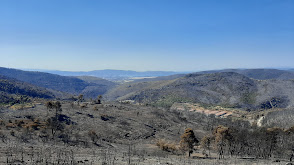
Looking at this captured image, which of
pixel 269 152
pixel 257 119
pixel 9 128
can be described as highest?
pixel 9 128

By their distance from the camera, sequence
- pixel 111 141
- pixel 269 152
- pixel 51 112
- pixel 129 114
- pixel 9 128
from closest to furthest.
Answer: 1. pixel 269 152
2. pixel 9 128
3. pixel 111 141
4. pixel 51 112
5. pixel 129 114

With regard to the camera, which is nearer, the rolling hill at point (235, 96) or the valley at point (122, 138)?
the valley at point (122, 138)

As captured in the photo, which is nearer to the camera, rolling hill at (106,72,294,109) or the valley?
the valley

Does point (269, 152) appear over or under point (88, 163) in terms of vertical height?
under

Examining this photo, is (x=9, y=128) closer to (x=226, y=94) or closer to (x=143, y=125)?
(x=143, y=125)

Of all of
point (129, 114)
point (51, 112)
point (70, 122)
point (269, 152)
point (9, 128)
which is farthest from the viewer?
point (129, 114)

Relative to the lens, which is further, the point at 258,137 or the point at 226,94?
the point at 226,94

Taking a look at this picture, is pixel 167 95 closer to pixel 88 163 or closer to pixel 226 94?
pixel 226 94

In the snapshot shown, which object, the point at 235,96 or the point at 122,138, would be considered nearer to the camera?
the point at 122,138

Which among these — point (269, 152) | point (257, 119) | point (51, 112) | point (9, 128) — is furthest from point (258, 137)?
point (257, 119)

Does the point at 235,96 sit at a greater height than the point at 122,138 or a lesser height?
lesser
